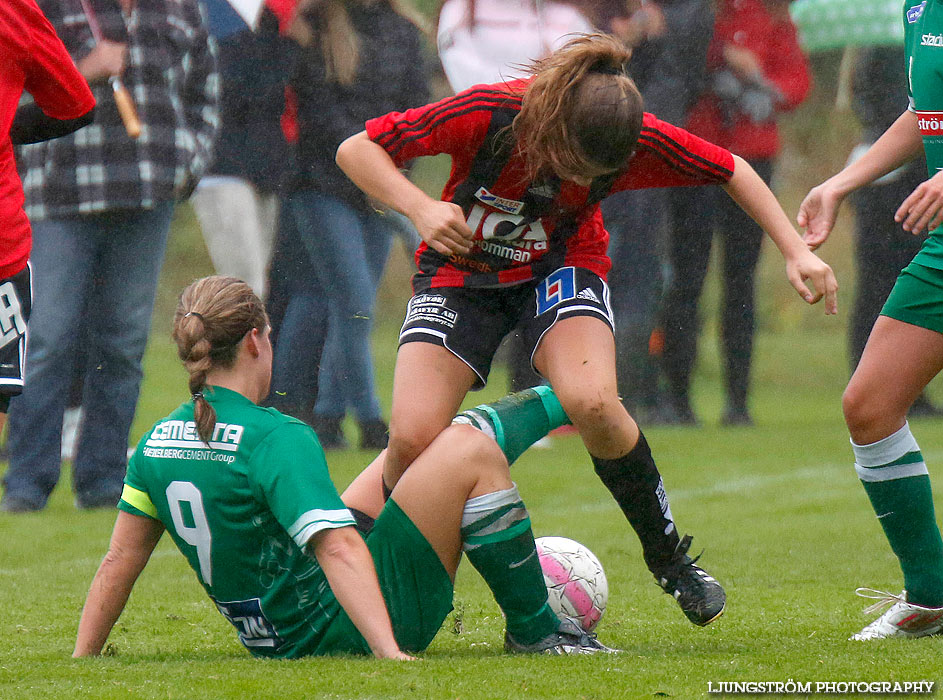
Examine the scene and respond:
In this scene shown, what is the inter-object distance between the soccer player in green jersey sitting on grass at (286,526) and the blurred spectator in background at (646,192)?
4.24 m

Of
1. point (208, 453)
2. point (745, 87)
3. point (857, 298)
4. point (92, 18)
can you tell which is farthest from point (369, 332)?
point (208, 453)

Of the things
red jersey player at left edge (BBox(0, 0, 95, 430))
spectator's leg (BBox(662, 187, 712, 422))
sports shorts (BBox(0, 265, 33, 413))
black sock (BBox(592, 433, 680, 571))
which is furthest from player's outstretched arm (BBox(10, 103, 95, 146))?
spectator's leg (BBox(662, 187, 712, 422))

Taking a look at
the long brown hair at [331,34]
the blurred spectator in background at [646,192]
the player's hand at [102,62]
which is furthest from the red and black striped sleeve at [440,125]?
the blurred spectator in background at [646,192]

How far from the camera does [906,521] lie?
329cm

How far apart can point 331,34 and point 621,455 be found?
12.2 ft

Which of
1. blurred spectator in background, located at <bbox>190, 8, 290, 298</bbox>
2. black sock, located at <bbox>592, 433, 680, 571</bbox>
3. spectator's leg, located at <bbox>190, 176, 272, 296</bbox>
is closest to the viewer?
black sock, located at <bbox>592, 433, 680, 571</bbox>

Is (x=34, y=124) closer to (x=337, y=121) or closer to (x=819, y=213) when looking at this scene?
(x=819, y=213)

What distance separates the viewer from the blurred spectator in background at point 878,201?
24.6ft

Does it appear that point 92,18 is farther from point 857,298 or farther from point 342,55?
point 857,298

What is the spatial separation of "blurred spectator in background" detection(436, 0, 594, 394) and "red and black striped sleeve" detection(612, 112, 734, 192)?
3040 mm

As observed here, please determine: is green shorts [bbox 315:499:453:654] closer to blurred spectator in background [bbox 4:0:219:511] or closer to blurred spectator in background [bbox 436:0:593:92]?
blurred spectator in background [bbox 4:0:219:511]

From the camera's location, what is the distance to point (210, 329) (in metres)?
2.75

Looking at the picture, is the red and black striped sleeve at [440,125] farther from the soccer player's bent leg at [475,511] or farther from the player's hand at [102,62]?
the player's hand at [102,62]

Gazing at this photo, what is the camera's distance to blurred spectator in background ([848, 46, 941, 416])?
7.49 m
